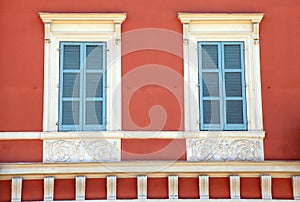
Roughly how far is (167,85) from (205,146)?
4.42ft

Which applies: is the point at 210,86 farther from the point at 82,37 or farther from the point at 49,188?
the point at 49,188

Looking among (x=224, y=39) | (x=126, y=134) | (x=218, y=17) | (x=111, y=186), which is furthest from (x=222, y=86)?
(x=111, y=186)

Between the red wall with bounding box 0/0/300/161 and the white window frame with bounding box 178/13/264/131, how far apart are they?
14 centimetres

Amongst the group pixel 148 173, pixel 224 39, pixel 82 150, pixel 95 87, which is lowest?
pixel 148 173

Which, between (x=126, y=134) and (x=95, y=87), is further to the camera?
(x=95, y=87)

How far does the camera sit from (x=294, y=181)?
1158 cm

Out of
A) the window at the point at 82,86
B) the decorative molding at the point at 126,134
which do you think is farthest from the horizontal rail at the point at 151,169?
the window at the point at 82,86

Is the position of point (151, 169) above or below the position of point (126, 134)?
below

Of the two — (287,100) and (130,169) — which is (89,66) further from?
(287,100)

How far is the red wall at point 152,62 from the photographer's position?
11.8m

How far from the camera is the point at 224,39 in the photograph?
40.3 ft

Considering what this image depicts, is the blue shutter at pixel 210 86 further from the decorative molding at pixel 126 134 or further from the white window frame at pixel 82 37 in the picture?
the white window frame at pixel 82 37

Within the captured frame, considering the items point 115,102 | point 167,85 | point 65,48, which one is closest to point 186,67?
point 167,85

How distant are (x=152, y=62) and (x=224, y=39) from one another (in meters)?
1.45
